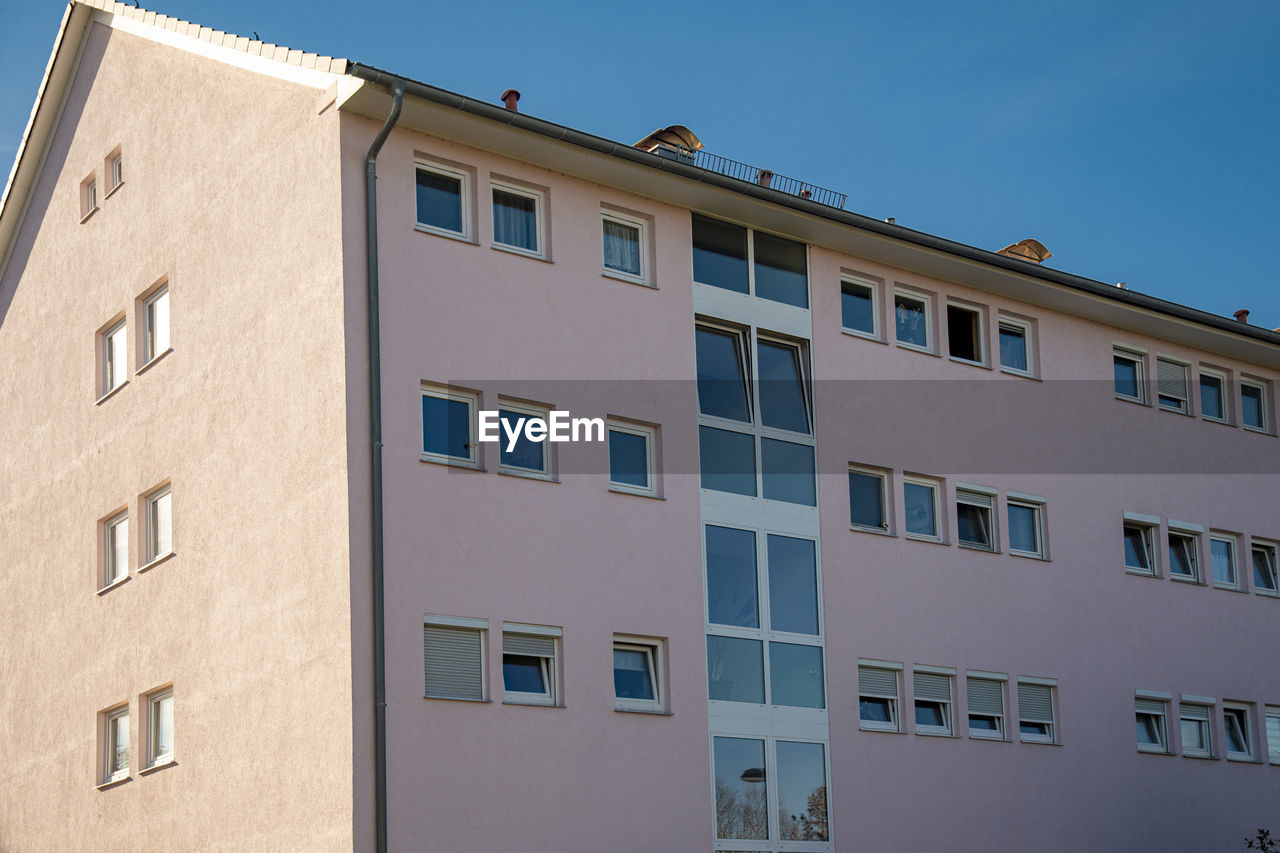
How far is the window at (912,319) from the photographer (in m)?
24.0

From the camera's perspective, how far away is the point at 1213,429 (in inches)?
1085

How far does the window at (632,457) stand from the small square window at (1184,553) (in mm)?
9922

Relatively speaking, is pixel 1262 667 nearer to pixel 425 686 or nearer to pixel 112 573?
pixel 425 686

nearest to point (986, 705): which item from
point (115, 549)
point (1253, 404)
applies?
point (1253, 404)

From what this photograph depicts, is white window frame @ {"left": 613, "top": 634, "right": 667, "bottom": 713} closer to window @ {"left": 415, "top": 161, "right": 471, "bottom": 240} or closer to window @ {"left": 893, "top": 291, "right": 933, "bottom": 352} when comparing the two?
window @ {"left": 415, "top": 161, "right": 471, "bottom": 240}

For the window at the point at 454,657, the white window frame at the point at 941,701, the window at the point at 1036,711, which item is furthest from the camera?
the window at the point at 1036,711

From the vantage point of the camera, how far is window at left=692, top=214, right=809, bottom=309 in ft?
71.8

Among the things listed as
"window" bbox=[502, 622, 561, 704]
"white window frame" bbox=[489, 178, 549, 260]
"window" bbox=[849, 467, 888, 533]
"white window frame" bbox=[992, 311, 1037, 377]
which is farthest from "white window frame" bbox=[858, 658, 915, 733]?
"white window frame" bbox=[489, 178, 549, 260]

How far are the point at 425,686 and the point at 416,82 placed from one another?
20.9 feet

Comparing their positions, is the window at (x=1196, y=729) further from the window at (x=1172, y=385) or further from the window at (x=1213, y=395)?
the window at (x=1213, y=395)

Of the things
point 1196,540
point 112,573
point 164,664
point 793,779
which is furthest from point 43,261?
point 1196,540

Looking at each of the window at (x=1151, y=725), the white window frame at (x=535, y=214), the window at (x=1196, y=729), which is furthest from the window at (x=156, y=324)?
the window at (x=1196, y=729)

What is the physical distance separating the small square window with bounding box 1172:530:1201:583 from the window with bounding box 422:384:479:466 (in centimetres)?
1243

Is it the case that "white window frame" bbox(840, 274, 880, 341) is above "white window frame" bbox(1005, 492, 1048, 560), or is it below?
above
